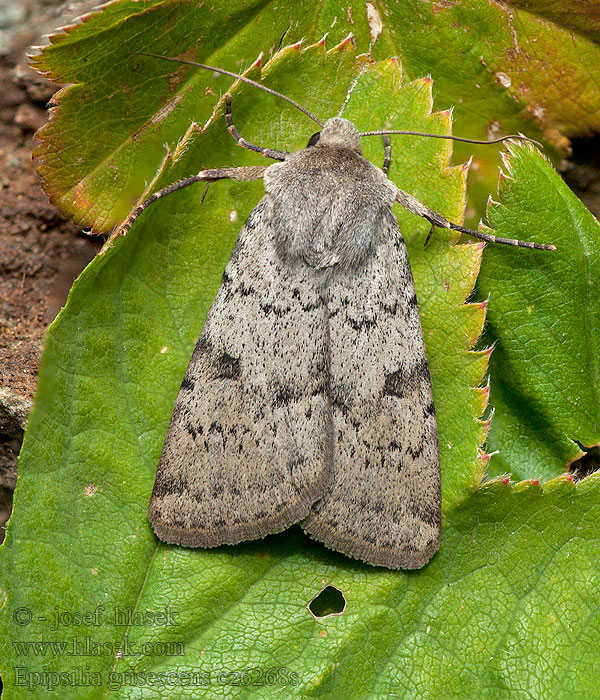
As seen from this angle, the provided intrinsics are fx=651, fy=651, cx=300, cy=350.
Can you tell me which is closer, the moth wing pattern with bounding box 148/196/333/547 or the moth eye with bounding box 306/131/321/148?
the moth wing pattern with bounding box 148/196/333/547

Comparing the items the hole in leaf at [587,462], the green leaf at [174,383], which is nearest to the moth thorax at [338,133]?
the green leaf at [174,383]

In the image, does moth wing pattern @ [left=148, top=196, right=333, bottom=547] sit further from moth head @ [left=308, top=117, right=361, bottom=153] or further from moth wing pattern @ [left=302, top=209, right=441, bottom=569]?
moth head @ [left=308, top=117, right=361, bottom=153]

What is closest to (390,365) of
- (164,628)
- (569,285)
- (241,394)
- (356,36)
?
(241,394)

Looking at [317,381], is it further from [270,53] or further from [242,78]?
[270,53]

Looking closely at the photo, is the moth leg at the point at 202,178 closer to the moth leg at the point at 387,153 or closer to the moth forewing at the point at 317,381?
the moth forewing at the point at 317,381

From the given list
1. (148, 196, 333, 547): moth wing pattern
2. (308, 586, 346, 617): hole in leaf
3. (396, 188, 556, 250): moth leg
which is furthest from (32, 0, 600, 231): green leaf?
(308, 586, 346, 617): hole in leaf
